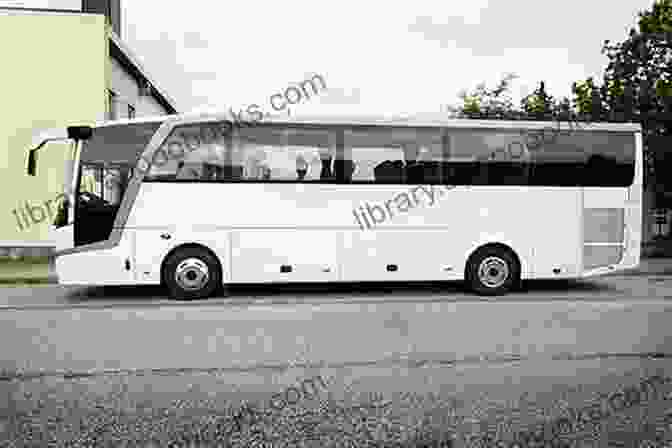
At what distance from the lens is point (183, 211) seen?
1025cm

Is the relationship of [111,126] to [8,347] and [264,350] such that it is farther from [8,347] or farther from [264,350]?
[264,350]

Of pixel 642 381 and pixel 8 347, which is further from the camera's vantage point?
pixel 8 347

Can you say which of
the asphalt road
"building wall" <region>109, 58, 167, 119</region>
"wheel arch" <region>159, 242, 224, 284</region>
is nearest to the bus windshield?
"wheel arch" <region>159, 242, 224, 284</region>

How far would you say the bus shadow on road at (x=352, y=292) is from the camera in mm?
10264

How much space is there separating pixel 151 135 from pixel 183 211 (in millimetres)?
1323

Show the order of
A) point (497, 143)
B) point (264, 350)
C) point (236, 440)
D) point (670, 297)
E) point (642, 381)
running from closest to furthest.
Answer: point (236, 440) < point (642, 381) < point (264, 350) < point (670, 297) < point (497, 143)

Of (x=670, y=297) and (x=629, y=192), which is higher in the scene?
(x=629, y=192)

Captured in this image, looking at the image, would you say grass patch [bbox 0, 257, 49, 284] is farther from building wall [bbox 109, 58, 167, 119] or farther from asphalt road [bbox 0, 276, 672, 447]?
building wall [bbox 109, 58, 167, 119]

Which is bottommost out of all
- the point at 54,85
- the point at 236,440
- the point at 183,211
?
the point at 236,440

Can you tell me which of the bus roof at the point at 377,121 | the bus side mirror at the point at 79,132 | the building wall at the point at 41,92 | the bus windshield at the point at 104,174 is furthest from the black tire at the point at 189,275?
the building wall at the point at 41,92

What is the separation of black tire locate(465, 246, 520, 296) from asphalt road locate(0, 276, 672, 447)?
1.10m

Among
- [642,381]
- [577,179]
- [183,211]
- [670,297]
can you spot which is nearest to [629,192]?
[577,179]

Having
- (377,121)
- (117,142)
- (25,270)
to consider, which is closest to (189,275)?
(117,142)

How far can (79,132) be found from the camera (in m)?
10.1
